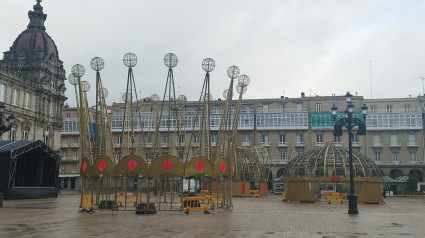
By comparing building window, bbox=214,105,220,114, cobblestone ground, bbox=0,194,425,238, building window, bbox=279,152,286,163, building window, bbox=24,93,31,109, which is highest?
building window, bbox=214,105,220,114

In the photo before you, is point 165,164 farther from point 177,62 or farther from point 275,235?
point 275,235

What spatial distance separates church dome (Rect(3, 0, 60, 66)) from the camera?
67500 millimetres

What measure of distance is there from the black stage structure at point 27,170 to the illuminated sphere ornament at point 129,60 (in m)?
19.6

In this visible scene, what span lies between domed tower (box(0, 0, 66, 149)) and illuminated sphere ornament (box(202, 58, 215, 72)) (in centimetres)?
4084

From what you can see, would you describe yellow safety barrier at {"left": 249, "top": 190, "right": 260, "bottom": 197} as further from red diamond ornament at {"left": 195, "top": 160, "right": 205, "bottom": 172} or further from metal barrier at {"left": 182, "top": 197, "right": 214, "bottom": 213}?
red diamond ornament at {"left": 195, "top": 160, "right": 205, "bottom": 172}

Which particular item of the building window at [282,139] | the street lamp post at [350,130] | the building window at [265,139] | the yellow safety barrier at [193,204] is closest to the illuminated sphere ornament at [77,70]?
the yellow safety barrier at [193,204]

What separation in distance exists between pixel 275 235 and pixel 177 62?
13199 millimetres

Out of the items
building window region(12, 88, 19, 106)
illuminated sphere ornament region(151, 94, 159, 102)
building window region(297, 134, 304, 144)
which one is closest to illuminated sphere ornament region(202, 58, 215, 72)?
illuminated sphere ornament region(151, 94, 159, 102)

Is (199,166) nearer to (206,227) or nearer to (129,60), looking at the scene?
(206,227)

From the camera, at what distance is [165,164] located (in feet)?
78.2

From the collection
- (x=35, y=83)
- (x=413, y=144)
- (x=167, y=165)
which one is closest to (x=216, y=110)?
(x=35, y=83)

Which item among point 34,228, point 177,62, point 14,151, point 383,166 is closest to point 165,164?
point 177,62

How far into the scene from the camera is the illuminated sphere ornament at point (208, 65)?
25.4 m

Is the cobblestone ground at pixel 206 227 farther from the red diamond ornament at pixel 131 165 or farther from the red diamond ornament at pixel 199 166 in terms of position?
the red diamond ornament at pixel 199 166
